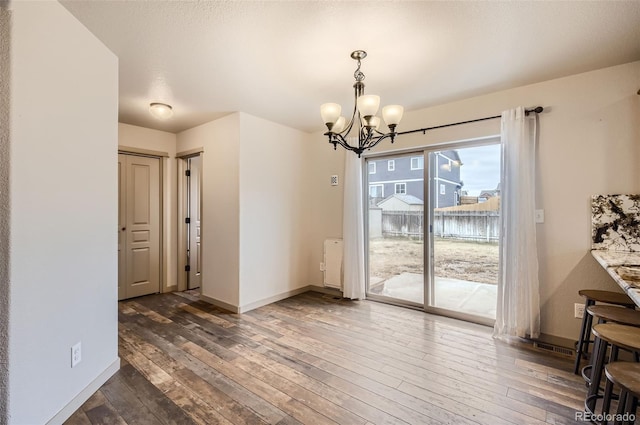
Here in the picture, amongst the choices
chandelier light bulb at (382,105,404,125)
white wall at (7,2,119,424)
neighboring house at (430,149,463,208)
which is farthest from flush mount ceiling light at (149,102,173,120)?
neighboring house at (430,149,463,208)

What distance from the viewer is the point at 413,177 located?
3742mm

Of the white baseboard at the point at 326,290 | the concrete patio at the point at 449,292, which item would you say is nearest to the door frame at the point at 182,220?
the white baseboard at the point at 326,290

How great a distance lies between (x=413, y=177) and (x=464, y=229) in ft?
2.89

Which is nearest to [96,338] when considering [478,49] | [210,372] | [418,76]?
[210,372]

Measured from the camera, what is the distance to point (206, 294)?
404 centimetres

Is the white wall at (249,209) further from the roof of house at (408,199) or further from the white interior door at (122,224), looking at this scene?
the roof of house at (408,199)

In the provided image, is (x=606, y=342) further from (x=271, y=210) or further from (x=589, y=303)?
(x=271, y=210)

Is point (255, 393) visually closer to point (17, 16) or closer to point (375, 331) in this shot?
point (375, 331)

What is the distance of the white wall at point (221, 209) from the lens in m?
3.66

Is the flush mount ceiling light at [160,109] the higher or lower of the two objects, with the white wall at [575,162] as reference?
higher

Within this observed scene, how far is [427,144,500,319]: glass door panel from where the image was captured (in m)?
3.21

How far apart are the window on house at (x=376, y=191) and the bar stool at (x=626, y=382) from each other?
9.75ft

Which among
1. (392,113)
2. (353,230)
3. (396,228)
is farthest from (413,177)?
(392,113)

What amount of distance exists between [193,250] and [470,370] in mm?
4130
